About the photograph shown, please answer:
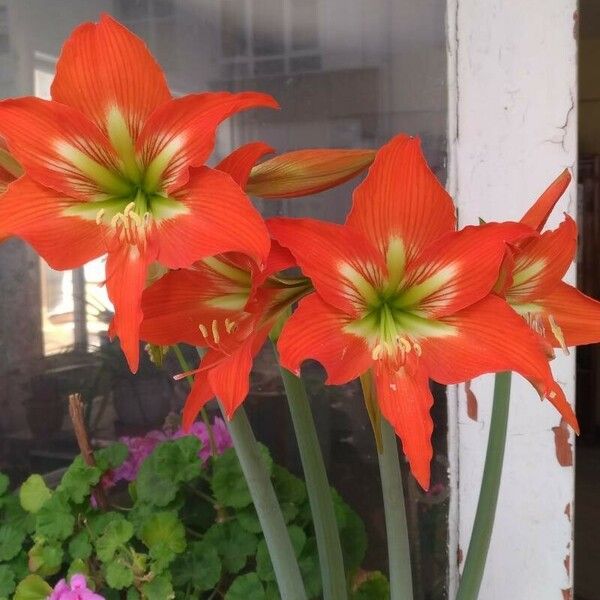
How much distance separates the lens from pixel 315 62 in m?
0.87

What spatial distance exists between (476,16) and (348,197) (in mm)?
250

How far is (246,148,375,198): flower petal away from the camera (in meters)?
0.39

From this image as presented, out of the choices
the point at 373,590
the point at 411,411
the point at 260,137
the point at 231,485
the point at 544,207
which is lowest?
the point at 373,590

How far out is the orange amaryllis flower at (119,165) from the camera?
0.33m

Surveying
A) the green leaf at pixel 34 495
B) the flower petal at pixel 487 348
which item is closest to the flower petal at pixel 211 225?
the flower petal at pixel 487 348

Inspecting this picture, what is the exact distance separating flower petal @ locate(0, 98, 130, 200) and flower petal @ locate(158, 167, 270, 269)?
50mm

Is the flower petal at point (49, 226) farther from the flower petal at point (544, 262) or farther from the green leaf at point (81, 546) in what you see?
the green leaf at point (81, 546)

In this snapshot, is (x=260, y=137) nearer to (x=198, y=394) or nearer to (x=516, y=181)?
(x=516, y=181)

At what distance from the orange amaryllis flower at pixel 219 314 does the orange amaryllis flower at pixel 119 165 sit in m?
0.04

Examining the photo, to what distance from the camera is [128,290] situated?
327 mm

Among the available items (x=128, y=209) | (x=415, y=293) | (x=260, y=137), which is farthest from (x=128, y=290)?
(x=260, y=137)

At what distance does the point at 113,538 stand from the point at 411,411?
42 cm

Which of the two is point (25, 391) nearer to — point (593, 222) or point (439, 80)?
point (439, 80)

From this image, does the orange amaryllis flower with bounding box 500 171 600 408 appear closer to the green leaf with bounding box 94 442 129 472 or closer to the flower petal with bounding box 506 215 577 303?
the flower petal with bounding box 506 215 577 303
